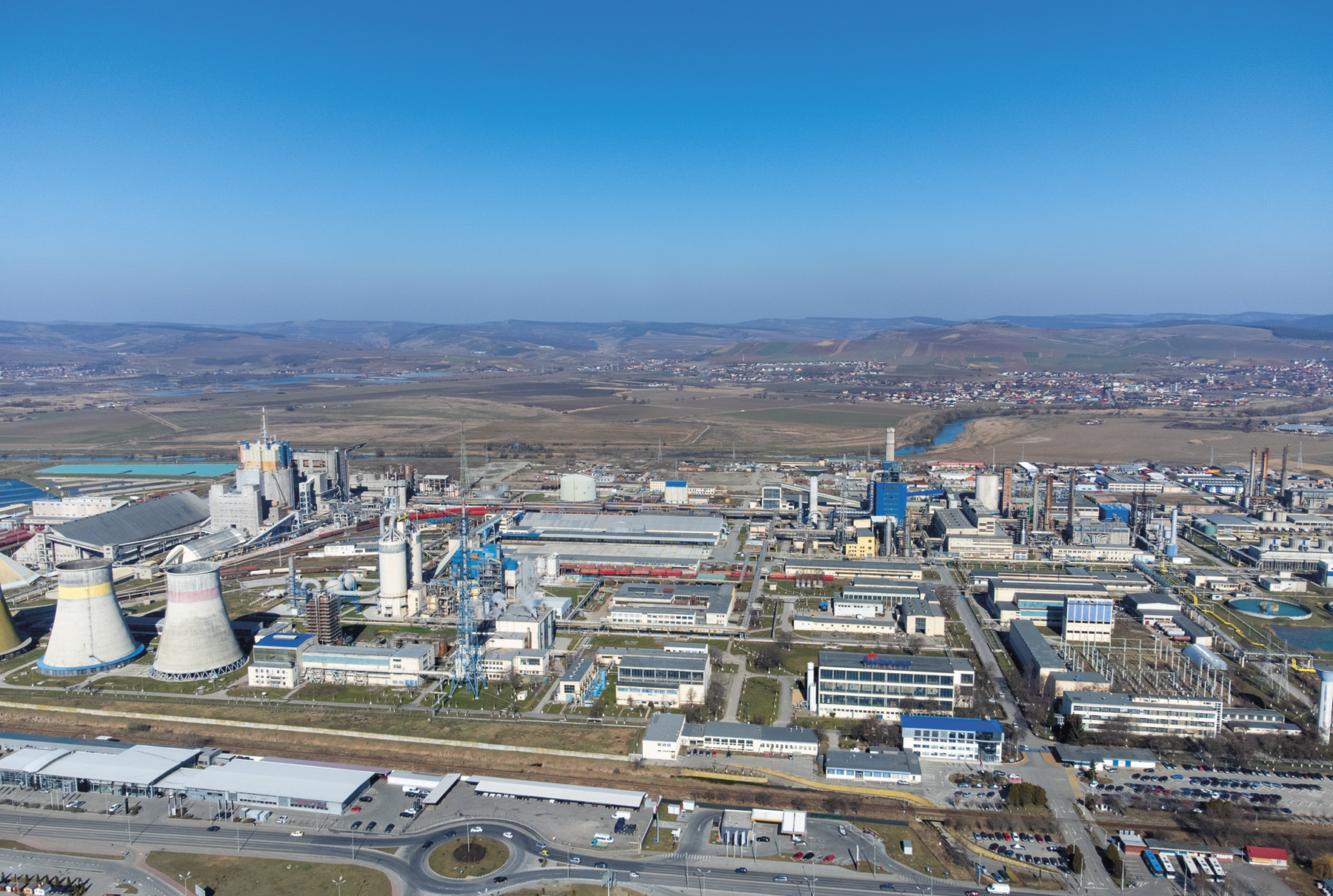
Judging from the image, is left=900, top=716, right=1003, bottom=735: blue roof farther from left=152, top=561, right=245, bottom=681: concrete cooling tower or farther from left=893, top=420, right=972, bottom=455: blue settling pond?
left=893, top=420, right=972, bottom=455: blue settling pond

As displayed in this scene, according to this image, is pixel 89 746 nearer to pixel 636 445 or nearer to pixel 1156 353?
pixel 636 445

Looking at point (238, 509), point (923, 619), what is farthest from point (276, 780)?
point (238, 509)

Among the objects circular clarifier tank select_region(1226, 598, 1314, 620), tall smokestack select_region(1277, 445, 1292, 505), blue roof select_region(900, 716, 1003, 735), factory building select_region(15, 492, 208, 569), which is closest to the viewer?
blue roof select_region(900, 716, 1003, 735)

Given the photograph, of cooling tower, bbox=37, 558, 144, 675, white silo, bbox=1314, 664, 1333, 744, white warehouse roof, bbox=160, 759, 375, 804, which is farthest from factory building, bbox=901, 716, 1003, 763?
cooling tower, bbox=37, 558, 144, 675

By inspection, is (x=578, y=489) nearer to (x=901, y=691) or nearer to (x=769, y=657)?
(x=769, y=657)

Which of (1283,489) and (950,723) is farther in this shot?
(1283,489)

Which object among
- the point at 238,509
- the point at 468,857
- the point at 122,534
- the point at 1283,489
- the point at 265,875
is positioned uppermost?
the point at 1283,489
